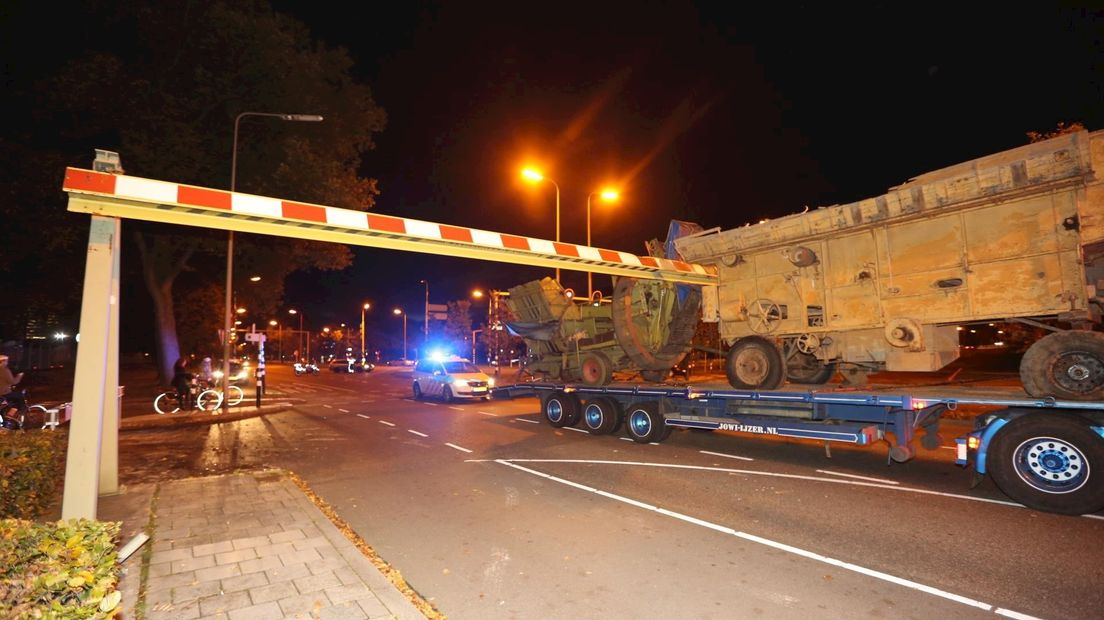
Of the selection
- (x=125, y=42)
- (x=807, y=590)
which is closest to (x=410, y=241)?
(x=807, y=590)

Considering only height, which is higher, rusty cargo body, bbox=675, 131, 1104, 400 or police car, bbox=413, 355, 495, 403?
rusty cargo body, bbox=675, 131, 1104, 400

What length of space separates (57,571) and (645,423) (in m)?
9.14

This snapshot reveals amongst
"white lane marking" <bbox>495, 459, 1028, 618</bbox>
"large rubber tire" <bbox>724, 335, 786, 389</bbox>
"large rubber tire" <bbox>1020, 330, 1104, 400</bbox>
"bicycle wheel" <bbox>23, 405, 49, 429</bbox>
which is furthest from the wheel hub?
"bicycle wheel" <bbox>23, 405, 49, 429</bbox>

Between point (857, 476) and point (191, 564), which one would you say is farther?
point (857, 476)

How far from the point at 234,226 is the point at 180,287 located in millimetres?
26935

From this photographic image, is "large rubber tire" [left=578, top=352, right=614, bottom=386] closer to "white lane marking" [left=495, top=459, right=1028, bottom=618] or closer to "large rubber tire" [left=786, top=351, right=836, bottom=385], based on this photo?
"large rubber tire" [left=786, top=351, right=836, bottom=385]

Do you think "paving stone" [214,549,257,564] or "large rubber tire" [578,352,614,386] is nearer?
"paving stone" [214,549,257,564]

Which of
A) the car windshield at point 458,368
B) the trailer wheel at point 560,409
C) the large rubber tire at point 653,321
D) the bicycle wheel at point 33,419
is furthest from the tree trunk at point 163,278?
the large rubber tire at point 653,321

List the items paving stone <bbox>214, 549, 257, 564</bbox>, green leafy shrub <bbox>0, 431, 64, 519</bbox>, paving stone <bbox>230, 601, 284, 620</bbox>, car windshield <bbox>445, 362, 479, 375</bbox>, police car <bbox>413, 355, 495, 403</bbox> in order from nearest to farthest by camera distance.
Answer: paving stone <bbox>230, 601, 284, 620</bbox> → paving stone <bbox>214, 549, 257, 564</bbox> → green leafy shrub <bbox>0, 431, 64, 519</bbox> → police car <bbox>413, 355, 495, 403</bbox> → car windshield <bbox>445, 362, 479, 375</bbox>

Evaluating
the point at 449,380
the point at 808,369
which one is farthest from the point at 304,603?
the point at 449,380

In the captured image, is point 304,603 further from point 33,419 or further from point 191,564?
point 33,419

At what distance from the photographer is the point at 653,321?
11.5 m

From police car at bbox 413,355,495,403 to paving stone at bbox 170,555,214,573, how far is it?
44.5ft

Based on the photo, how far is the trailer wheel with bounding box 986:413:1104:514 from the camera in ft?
18.4
